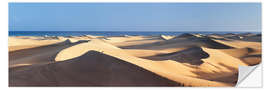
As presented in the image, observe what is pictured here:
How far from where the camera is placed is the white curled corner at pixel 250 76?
356 cm

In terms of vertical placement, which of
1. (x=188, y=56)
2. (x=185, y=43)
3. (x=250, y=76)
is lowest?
(x=250, y=76)

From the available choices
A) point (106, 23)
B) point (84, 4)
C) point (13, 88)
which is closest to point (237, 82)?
point (106, 23)

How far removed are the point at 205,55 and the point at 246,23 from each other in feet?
2.81

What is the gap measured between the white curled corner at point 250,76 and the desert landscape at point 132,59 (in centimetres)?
7

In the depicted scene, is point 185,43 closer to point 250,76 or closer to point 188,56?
point 188,56

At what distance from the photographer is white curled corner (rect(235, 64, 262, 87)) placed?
356 centimetres

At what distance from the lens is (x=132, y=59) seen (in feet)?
12.8

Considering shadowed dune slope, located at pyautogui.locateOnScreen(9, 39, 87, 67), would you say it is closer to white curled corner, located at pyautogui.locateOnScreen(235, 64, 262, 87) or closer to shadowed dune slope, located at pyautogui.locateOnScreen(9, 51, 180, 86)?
shadowed dune slope, located at pyautogui.locateOnScreen(9, 51, 180, 86)

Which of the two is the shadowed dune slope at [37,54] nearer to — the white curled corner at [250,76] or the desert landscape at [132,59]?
the desert landscape at [132,59]

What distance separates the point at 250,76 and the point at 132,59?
1780 mm

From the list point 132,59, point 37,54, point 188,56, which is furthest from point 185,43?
point 37,54

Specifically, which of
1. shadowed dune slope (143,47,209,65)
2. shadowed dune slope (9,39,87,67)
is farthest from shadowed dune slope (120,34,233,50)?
shadowed dune slope (9,39,87,67)
